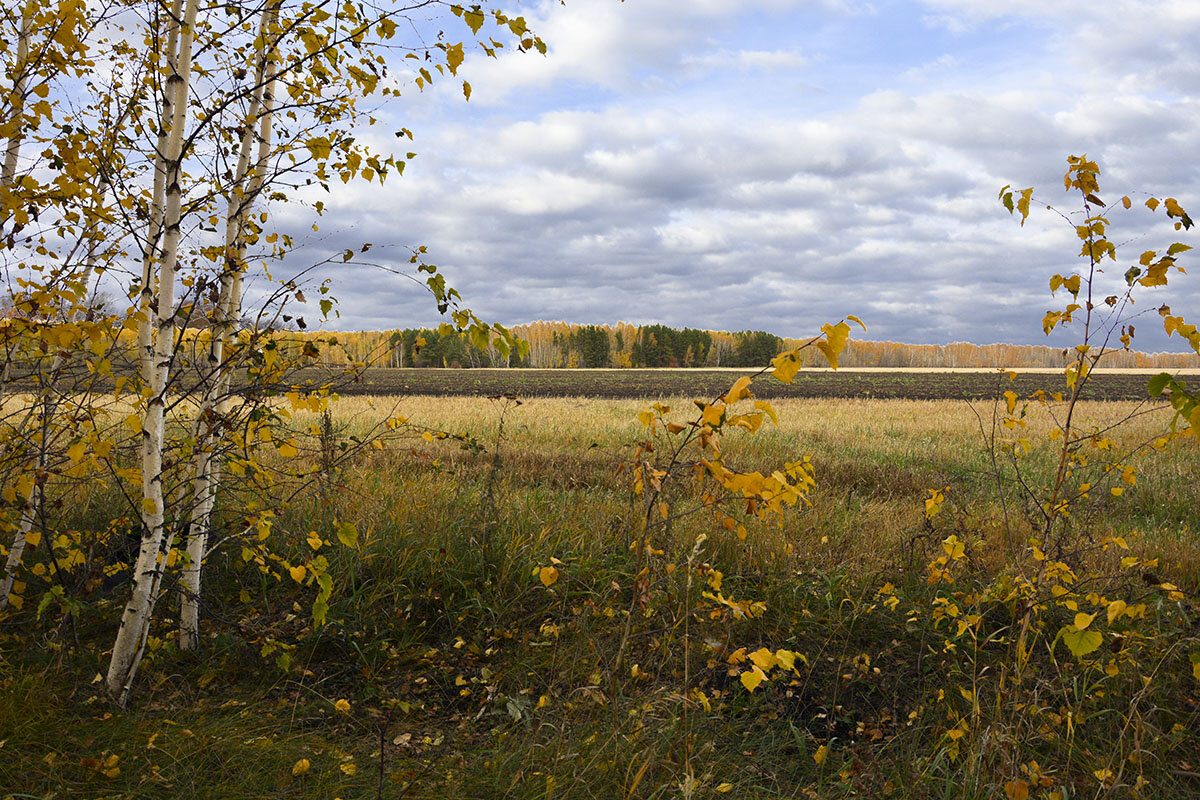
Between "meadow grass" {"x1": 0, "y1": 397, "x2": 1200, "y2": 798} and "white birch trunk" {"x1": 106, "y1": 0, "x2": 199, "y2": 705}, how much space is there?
0.32 metres

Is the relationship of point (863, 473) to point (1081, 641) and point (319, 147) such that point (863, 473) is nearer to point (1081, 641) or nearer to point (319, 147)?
point (1081, 641)

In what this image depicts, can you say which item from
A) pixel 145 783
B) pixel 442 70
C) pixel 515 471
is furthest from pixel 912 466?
pixel 145 783

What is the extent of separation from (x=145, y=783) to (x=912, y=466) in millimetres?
10754

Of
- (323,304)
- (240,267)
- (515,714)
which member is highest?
(240,267)

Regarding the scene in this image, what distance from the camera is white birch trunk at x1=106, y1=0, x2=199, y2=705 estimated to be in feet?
10.5

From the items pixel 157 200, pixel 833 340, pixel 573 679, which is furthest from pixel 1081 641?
pixel 157 200

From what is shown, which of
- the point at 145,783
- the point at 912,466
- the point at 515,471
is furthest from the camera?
the point at 912,466

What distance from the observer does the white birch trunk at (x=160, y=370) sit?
320 cm

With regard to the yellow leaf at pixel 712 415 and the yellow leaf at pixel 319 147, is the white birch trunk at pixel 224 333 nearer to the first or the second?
the yellow leaf at pixel 319 147

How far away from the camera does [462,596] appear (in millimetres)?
4777

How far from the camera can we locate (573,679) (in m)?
4.00

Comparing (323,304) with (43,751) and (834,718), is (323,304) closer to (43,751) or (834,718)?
(43,751)

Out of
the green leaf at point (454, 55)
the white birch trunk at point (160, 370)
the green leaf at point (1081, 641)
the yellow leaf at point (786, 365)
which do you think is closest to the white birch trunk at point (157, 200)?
the white birch trunk at point (160, 370)

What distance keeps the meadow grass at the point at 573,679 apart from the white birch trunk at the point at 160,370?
32 cm
